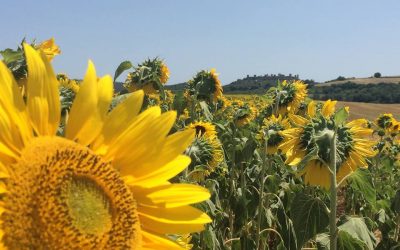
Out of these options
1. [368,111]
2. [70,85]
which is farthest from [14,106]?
[368,111]

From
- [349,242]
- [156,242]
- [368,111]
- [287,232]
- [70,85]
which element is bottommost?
[368,111]

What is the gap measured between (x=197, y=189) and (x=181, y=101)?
2427mm

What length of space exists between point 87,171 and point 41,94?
0.69ft

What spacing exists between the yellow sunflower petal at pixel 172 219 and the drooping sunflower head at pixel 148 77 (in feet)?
8.15

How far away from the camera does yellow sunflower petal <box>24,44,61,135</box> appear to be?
1104 mm

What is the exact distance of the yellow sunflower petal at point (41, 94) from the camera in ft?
3.62

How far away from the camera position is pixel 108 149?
1.32m

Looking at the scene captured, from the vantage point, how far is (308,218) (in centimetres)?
273

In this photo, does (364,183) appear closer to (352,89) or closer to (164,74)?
(164,74)

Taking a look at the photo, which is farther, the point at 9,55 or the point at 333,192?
the point at 333,192

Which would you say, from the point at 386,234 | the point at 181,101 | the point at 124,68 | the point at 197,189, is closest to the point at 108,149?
the point at 197,189

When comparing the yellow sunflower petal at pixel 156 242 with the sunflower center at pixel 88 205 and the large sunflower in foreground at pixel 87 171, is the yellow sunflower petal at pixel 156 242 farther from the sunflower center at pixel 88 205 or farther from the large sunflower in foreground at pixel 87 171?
the sunflower center at pixel 88 205

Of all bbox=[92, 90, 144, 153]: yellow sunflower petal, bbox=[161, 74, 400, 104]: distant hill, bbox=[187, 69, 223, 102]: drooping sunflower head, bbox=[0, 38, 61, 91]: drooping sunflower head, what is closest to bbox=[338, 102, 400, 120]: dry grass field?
bbox=[161, 74, 400, 104]: distant hill

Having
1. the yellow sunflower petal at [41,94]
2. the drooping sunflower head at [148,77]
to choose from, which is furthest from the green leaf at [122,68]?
the drooping sunflower head at [148,77]
